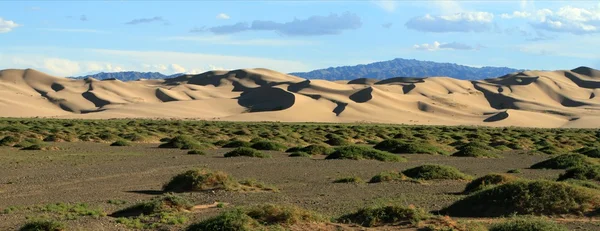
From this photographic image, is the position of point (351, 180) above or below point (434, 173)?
below

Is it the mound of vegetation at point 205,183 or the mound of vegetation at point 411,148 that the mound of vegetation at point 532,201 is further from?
the mound of vegetation at point 411,148

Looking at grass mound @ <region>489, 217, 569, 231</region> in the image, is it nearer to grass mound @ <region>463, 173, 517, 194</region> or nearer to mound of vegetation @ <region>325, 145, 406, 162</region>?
grass mound @ <region>463, 173, 517, 194</region>

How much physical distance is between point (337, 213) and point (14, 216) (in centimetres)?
684

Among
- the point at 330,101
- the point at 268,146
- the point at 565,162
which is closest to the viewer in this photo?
the point at 565,162

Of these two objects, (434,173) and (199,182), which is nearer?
(199,182)

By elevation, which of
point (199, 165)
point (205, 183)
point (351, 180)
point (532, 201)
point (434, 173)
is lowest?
point (199, 165)

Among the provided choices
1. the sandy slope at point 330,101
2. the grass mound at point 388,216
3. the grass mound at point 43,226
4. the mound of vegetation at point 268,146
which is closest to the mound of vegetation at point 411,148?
the mound of vegetation at point 268,146

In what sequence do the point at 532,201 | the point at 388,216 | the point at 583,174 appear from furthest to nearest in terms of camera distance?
the point at 583,174 → the point at 532,201 → the point at 388,216

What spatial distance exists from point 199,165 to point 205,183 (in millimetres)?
10035

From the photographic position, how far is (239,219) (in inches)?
529

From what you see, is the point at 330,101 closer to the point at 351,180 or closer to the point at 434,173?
the point at 434,173

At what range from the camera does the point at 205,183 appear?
22.1 meters

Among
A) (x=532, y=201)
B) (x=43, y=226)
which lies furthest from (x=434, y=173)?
(x=43, y=226)

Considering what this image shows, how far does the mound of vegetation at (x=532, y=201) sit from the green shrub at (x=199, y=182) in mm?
7358
